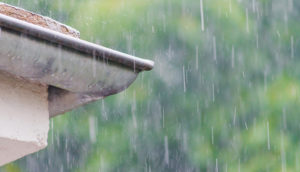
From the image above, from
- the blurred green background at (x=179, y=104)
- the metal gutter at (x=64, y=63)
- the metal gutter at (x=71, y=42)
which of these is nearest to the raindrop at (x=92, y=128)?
the blurred green background at (x=179, y=104)

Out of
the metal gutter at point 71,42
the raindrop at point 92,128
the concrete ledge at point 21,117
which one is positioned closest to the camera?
the metal gutter at point 71,42

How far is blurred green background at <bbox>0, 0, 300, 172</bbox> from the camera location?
222 inches

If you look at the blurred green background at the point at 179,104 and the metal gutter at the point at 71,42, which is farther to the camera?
the blurred green background at the point at 179,104

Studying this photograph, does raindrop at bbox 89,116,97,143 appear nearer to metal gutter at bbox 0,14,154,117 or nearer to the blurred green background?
the blurred green background

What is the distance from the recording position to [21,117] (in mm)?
2102

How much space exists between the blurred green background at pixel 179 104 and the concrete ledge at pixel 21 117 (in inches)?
133

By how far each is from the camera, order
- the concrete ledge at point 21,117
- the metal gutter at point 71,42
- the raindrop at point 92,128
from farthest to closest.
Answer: the raindrop at point 92,128 → the concrete ledge at point 21,117 → the metal gutter at point 71,42

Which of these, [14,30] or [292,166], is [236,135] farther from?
[14,30]

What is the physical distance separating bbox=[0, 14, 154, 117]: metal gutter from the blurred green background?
3399mm

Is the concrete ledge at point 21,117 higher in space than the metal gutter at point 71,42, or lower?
lower

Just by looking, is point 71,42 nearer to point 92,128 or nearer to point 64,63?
point 64,63

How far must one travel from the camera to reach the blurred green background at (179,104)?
18.5ft

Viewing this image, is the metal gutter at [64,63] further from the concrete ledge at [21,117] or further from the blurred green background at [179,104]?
the blurred green background at [179,104]

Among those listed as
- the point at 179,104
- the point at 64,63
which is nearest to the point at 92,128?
the point at 179,104
